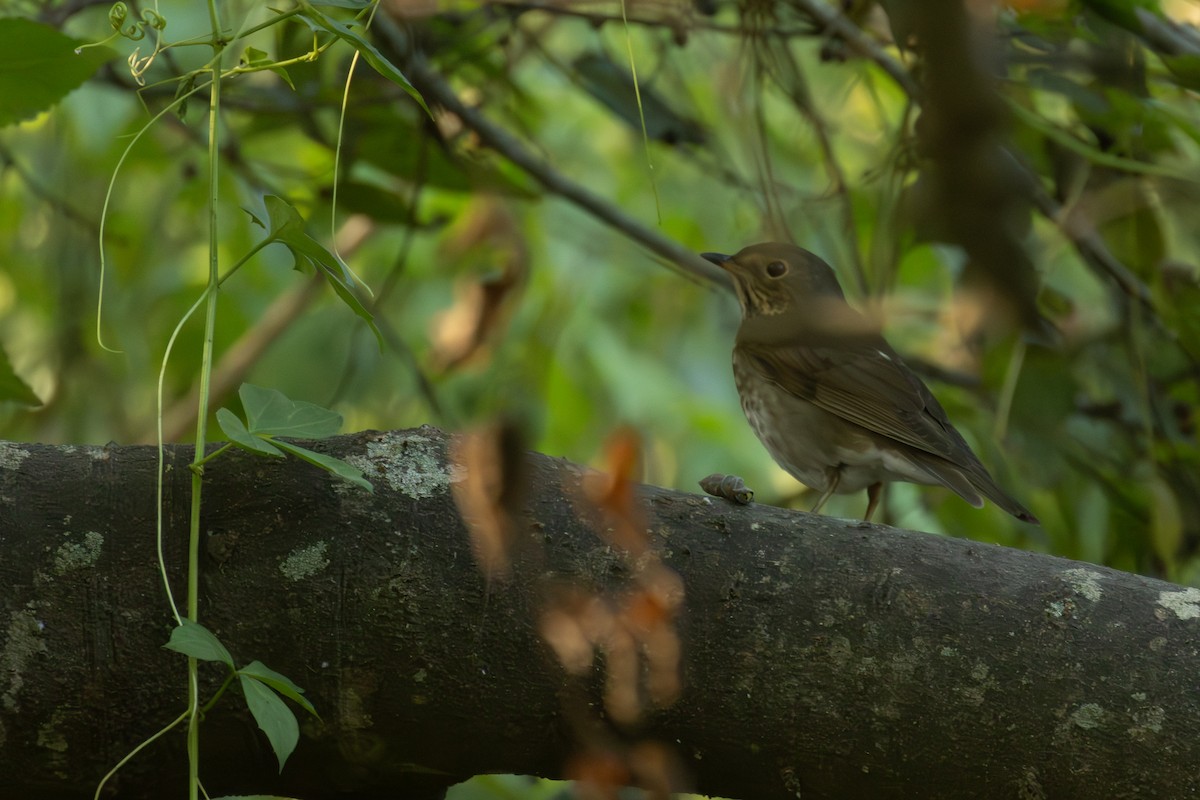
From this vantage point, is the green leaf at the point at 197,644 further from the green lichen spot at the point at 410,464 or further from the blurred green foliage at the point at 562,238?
the blurred green foliage at the point at 562,238

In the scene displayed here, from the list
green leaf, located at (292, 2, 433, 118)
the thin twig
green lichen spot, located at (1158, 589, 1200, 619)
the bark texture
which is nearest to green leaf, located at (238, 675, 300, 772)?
the bark texture

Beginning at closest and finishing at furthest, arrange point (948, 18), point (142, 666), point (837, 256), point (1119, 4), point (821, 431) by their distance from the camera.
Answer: point (948, 18)
point (142, 666)
point (1119, 4)
point (837, 256)
point (821, 431)

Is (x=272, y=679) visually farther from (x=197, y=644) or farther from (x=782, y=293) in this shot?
(x=782, y=293)

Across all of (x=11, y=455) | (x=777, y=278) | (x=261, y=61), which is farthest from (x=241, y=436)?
(x=777, y=278)

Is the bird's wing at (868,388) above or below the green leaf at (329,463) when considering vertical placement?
below

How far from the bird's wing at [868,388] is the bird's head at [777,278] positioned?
0.92ft

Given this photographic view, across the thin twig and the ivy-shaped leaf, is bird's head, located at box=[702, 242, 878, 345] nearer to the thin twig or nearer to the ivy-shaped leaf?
the thin twig

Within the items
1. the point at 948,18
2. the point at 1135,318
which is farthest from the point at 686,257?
the point at 948,18

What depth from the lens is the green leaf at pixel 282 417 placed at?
154cm

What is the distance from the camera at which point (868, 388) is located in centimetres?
349

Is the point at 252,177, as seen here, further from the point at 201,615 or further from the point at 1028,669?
the point at 1028,669

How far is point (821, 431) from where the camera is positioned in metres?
3.45

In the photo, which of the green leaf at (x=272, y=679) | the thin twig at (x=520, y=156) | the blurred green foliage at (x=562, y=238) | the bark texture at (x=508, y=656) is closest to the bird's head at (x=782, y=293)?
the blurred green foliage at (x=562, y=238)

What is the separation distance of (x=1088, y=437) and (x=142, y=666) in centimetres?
270
